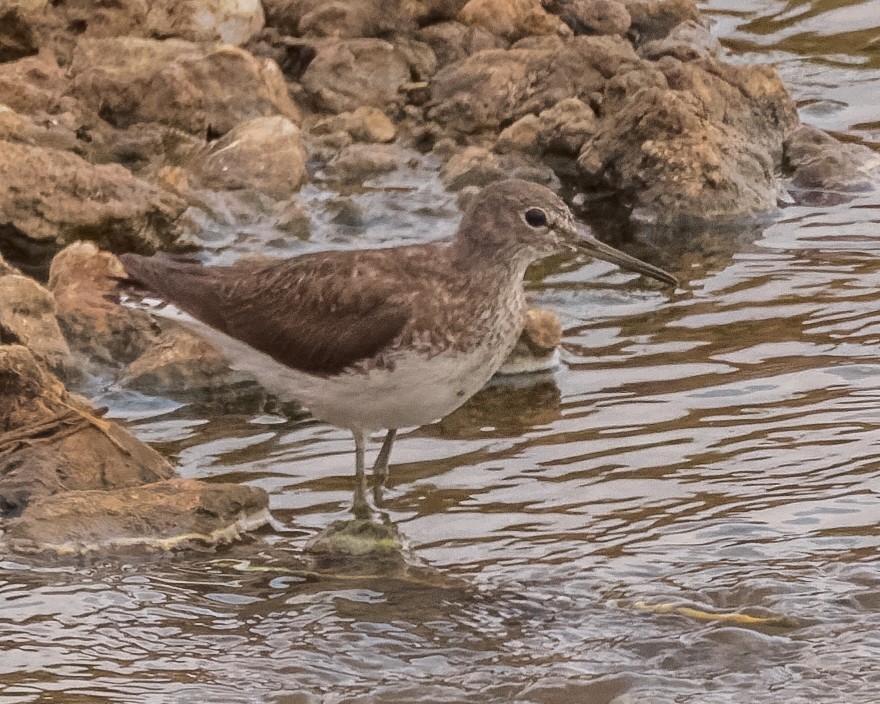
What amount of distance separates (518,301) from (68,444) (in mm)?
2218

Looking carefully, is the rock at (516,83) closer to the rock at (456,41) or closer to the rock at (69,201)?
the rock at (456,41)

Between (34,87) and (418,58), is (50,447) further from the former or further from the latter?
(418,58)

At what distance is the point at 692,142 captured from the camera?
11.6 meters

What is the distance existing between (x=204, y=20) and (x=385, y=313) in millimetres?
5811

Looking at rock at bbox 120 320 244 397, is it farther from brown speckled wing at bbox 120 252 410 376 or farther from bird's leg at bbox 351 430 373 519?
bird's leg at bbox 351 430 373 519

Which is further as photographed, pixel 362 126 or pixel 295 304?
pixel 362 126

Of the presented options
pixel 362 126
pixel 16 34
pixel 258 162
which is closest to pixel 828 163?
pixel 362 126

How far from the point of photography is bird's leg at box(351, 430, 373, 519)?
7.75 meters

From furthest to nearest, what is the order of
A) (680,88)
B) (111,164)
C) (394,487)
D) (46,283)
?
(680,88) → (111,164) → (46,283) → (394,487)

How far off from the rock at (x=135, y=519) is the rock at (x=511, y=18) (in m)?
6.72

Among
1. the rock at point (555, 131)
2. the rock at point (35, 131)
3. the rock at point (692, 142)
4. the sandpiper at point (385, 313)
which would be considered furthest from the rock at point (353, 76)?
the sandpiper at point (385, 313)

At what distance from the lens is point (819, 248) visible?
10953 millimetres

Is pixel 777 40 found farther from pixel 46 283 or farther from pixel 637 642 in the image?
pixel 637 642

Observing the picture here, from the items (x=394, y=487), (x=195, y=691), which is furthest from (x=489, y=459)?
(x=195, y=691)
